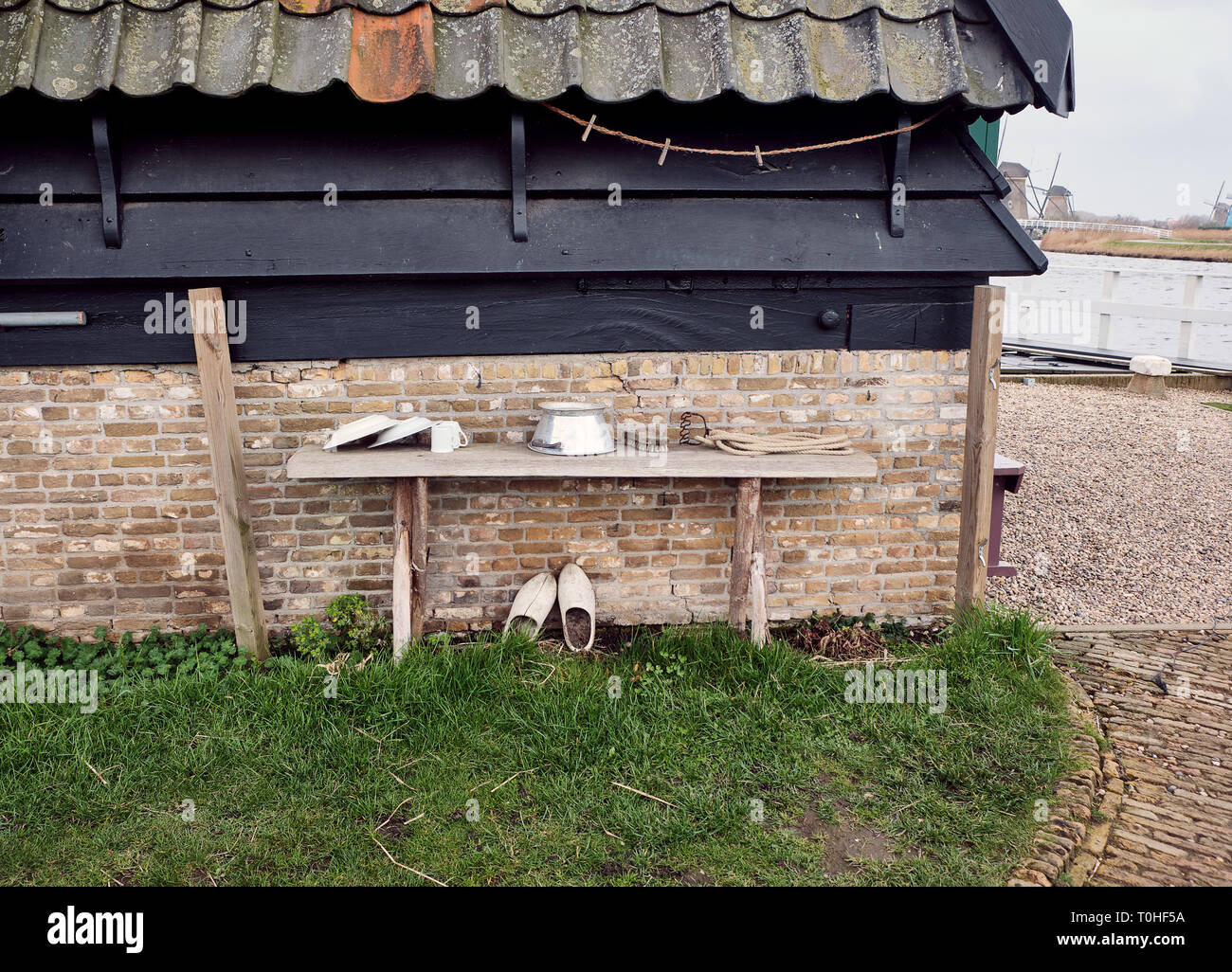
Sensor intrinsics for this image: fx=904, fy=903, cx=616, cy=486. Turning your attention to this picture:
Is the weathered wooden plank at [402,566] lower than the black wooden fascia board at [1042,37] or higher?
lower

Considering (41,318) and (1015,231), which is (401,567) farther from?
(1015,231)

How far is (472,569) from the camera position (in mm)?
4613

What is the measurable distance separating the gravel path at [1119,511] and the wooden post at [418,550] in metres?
3.56

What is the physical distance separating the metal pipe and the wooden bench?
1.19 m

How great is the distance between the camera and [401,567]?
416 centimetres

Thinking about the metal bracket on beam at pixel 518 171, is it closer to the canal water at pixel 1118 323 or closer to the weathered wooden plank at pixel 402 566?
the weathered wooden plank at pixel 402 566

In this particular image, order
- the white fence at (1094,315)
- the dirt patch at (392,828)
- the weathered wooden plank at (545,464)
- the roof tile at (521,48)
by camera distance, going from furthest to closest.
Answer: the white fence at (1094,315) < the weathered wooden plank at (545,464) < the roof tile at (521,48) < the dirt patch at (392,828)

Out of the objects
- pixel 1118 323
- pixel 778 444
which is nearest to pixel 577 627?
pixel 778 444

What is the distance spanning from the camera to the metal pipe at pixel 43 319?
4.10m

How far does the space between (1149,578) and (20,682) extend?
6.51 m

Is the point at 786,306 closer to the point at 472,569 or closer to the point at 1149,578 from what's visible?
the point at 472,569

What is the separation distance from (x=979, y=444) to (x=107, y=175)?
4233mm

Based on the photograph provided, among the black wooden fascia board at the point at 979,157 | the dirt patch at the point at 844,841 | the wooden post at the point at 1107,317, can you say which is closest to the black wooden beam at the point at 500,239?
the black wooden fascia board at the point at 979,157

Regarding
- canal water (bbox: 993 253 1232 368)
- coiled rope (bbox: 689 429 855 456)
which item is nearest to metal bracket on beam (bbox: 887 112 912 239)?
coiled rope (bbox: 689 429 855 456)
